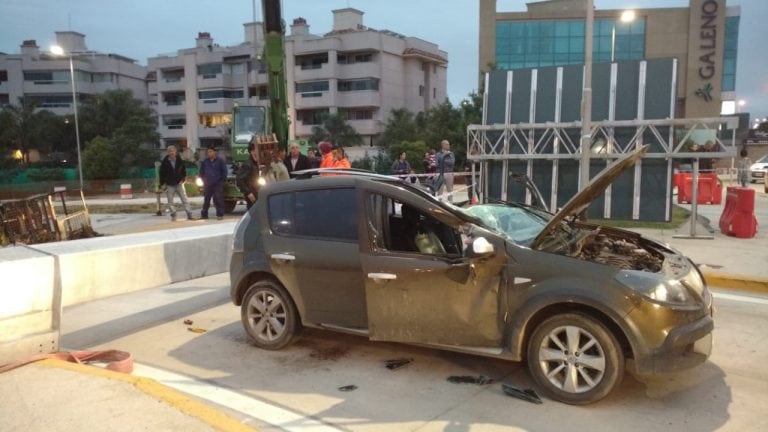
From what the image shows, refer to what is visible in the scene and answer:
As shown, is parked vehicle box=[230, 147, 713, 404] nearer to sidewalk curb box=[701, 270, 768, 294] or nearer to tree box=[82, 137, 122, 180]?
sidewalk curb box=[701, 270, 768, 294]

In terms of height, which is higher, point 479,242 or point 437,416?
point 479,242

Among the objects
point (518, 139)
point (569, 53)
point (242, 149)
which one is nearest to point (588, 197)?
point (518, 139)

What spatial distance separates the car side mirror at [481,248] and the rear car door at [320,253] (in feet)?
3.43

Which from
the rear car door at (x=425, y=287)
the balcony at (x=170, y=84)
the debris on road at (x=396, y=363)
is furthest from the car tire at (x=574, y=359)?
the balcony at (x=170, y=84)

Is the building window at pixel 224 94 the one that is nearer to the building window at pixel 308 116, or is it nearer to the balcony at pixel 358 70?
the building window at pixel 308 116

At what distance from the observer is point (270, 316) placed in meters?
5.53

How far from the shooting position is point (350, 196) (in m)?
5.13

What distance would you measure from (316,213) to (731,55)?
67.2 meters

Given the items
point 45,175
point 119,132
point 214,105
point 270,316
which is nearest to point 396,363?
point 270,316

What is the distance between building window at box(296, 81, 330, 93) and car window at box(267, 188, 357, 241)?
177 ft

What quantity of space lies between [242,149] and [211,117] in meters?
50.5

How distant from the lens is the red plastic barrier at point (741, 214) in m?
11.1

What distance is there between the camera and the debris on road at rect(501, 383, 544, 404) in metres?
4.29

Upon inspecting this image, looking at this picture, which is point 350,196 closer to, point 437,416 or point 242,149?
point 437,416
